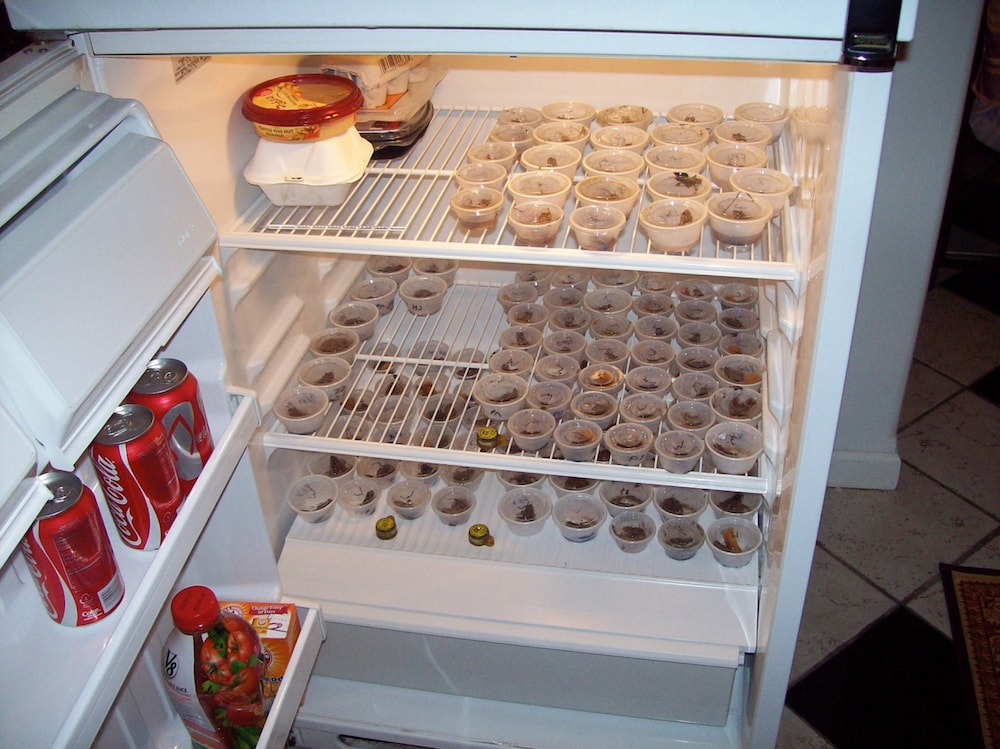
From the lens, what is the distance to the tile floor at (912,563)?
74.8 inches

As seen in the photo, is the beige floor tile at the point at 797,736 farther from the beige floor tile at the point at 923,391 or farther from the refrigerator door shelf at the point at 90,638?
the refrigerator door shelf at the point at 90,638

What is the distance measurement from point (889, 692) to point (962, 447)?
91 centimetres

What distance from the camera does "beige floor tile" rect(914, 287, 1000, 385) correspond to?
2.83m

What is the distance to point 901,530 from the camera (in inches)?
91.7

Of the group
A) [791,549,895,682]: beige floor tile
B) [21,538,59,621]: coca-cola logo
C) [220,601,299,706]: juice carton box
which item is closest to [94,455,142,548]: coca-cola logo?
[21,538,59,621]: coca-cola logo

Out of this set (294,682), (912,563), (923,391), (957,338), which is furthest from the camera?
(957,338)

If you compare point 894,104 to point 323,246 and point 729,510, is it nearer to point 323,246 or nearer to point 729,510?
point 729,510

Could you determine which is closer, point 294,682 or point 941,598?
point 294,682

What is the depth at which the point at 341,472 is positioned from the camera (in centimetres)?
187

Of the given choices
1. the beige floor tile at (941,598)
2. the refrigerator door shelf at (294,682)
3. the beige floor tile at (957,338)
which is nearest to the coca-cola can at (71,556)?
the refrigerator door shelf at (294,682)

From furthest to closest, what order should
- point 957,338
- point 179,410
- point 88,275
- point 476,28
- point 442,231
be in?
point 957,338 → point 442,231 → point 179,410 → point 476,28 → point 88,275

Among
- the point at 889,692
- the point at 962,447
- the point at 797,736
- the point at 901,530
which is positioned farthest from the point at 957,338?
the point at 797,736

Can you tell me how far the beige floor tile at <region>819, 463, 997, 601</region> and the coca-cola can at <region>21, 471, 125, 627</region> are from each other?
1812 millimetres

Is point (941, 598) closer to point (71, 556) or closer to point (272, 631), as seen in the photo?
point (272, 631)
